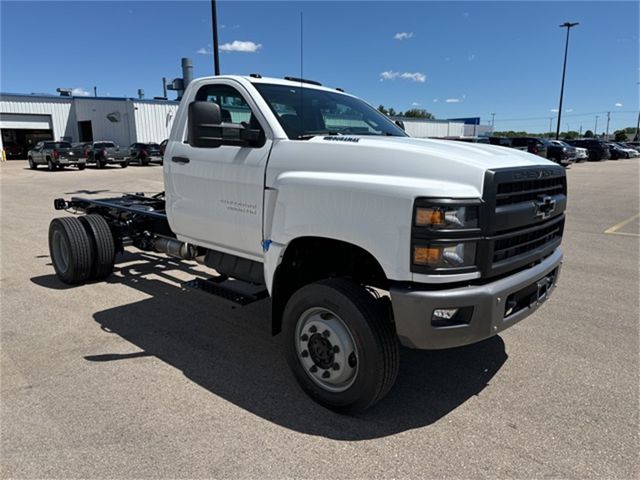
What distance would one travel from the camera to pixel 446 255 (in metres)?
2.70

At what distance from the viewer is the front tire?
2.96 m

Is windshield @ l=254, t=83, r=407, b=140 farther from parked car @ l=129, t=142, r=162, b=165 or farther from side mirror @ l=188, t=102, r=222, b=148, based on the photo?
parked car @ l=129, t=142, r=162, b=165

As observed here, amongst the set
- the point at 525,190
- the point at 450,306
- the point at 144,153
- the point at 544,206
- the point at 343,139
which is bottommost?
the point at 450,306

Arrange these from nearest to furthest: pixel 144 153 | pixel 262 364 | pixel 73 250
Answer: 1. pixel 262 364
2. pixel 73 250
3. pixel 144 153

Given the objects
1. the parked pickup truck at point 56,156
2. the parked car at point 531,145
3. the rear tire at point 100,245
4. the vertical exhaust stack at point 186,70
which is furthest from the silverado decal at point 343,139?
the parked pickup truck at point 56,156

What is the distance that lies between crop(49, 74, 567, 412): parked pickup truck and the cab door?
2 cm

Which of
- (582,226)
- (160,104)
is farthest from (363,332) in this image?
(160,104)

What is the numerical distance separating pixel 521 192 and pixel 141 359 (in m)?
3.20

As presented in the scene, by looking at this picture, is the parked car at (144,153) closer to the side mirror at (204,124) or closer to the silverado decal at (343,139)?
the side mirror at (204,124)

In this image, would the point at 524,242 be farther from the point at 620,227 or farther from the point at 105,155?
the point at 105,155

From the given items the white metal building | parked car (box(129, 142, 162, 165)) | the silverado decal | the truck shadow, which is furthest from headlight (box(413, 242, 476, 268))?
the white metal building

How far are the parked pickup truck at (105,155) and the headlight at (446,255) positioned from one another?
3190 cm

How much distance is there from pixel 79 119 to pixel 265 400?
49543 millimetres

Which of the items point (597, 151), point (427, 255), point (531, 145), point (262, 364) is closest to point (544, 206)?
point (427, 255)
